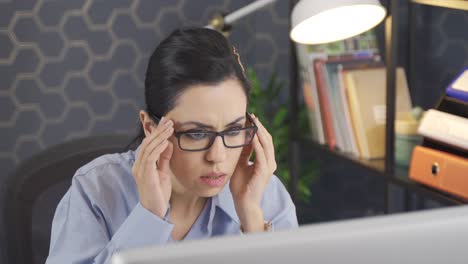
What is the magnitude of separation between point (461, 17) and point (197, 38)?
6.02 feet

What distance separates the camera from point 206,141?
139cm

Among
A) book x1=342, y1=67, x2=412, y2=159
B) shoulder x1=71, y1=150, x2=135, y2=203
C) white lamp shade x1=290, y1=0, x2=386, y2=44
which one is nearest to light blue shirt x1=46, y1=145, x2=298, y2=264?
shoulder x1=71, y1=150, x2=135, y2=203

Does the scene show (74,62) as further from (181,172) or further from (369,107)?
(181,172)

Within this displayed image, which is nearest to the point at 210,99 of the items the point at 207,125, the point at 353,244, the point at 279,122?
the point at 207,125

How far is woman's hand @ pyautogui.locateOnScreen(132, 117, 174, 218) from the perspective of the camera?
54.2 inches

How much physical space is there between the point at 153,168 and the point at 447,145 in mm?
988

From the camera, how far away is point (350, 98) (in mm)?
2518

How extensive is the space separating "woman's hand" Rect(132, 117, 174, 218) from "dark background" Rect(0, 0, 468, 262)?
4.62 feet

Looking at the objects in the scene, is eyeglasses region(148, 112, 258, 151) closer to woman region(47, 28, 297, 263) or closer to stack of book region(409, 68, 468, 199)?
woman region(47, 28, 297, 263)

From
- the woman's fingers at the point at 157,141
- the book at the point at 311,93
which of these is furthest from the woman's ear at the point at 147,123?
the book at the point at 311,93

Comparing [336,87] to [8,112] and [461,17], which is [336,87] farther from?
[8,112]

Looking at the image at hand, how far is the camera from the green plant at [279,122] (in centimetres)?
290

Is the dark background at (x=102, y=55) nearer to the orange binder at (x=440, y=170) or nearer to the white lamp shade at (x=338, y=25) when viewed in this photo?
the orange binder at (x=440, y=170)

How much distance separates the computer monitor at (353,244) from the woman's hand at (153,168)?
0.79m
